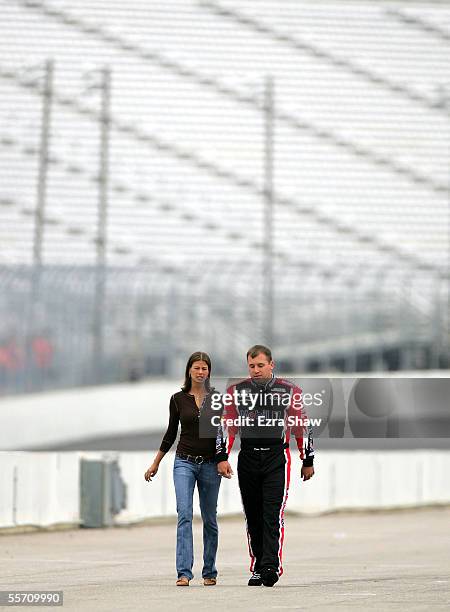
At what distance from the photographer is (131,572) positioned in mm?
7973

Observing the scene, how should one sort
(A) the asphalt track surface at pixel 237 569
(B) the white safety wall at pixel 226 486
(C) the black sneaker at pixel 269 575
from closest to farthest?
(A) the asphalt track surface at pixel 237 569 < (C) the black sneaker at pixel 269 575 < (B) the white safety wall at pixel 226 486

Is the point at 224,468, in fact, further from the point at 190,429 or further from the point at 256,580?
the point at 256,580

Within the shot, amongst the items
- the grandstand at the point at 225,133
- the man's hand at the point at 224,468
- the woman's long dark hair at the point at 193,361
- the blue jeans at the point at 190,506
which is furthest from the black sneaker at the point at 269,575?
the grandstand at the point at 225,133

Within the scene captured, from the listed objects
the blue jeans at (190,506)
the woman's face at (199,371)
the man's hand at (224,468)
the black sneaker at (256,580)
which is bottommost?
the black sneaker at (256,580)

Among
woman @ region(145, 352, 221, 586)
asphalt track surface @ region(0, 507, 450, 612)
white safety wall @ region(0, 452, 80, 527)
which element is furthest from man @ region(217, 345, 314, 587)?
white safety wall @ region(0, 452, 80, 527)

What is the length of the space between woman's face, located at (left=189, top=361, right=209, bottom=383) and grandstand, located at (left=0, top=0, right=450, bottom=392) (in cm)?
3036

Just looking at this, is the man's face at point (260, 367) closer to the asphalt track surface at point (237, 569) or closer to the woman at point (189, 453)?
the woman at point (189, 453)

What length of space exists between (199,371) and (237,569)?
6.53 feet

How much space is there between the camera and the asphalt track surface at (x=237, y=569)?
6008mm

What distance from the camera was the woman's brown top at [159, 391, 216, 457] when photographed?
668 centimetres

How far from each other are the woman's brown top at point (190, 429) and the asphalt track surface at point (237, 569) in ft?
1.97

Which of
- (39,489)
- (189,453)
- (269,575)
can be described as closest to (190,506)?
(189,453)

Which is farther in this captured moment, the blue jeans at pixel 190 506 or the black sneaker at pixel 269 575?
the blue jeans at pixel 190 506

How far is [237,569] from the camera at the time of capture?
8266 millimetres
